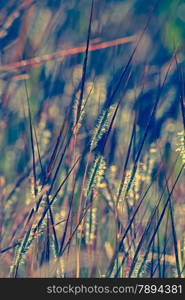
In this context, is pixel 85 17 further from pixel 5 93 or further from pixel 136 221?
pixel 136 221

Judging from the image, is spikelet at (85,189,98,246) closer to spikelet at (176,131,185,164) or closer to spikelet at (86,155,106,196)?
spikelet at (86,155,106,196)

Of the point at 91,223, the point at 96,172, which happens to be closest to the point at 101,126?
the point at 96,172

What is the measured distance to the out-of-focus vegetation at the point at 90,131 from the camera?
2.94 feet

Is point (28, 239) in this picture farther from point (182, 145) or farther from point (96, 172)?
point (182, 145)

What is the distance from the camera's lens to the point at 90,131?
958 mm

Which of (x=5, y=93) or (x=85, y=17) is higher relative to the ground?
(x=85, y=17)

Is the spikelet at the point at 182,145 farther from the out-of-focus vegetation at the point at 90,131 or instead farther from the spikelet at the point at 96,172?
the spikelet at the point at 96,172

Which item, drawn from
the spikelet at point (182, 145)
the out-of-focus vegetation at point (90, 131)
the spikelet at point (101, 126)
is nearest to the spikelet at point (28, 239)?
the out-of-focus vegetation at point (90, 131)

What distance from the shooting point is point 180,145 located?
2.97ft

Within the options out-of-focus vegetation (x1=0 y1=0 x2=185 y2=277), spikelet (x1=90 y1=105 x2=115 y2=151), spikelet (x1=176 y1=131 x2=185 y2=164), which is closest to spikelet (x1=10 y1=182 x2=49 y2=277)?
out-of-focus vegetation (x1=0 y1=0 x2=185 y2=277)

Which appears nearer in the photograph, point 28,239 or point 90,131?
point 28,239

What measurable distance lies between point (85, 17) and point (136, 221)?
50 cm

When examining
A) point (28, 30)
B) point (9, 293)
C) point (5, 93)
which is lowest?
point (9, 293)

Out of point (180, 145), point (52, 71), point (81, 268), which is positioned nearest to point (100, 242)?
point (81, 268)
